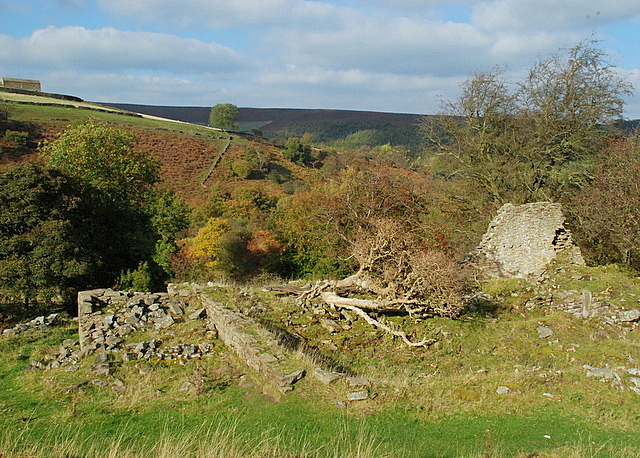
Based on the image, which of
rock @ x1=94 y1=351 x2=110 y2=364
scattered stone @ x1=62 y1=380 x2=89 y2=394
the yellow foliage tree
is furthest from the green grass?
scattered stone @ x1=62 y1=380 x2=89 y2=394

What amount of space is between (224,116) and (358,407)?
318 feet

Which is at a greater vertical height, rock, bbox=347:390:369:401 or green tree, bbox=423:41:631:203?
green tree, bbox=423:41:631:203

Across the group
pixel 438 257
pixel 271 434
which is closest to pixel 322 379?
pixel 271 434

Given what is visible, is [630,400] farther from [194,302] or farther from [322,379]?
[194,302]

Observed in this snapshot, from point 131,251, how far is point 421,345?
13975mm

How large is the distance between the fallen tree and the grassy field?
52.6 inches

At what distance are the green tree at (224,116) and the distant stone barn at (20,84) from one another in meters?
33.7

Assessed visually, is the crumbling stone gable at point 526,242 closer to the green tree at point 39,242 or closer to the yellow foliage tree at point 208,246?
the green tree at point 39,242

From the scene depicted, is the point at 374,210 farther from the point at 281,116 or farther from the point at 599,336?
the point at 281,116

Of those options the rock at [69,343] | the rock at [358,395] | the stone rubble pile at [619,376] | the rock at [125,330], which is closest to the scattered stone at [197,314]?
the rock at [125,330]

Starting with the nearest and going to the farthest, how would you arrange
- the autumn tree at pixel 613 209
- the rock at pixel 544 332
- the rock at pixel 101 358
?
the rock at pixel 101 358 → the rock at pixel 544 332 → the autumn tree at pixel 613 209

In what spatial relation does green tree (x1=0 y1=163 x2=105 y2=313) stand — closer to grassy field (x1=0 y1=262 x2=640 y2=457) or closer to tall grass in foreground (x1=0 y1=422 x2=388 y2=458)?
grassy field (x1=0 y1=262 x2=640 y2=457)

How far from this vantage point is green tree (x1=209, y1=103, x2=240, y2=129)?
97438 mm

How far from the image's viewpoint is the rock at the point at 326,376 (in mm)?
7324
